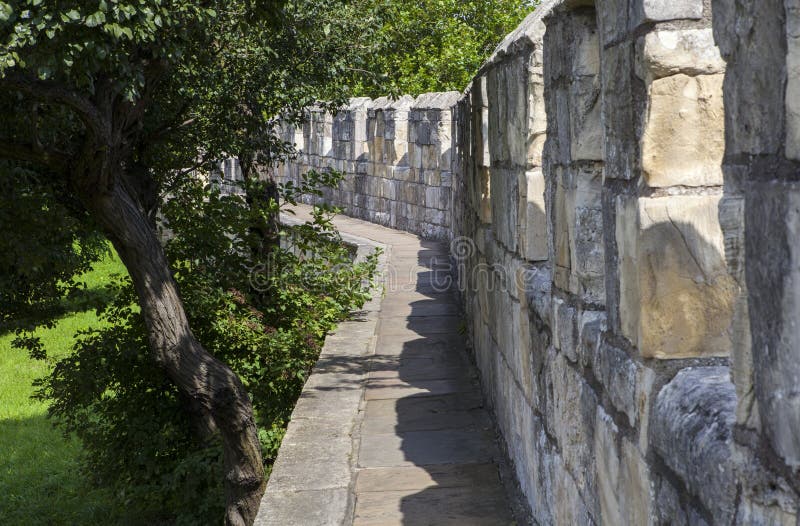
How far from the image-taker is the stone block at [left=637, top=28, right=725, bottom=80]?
179 cm

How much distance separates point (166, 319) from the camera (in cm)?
650

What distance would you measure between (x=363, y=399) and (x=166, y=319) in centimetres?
159

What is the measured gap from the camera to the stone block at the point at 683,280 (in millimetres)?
1827

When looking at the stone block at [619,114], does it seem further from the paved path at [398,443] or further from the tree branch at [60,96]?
the tree branch at [60,96]

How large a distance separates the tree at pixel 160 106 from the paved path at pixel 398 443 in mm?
981

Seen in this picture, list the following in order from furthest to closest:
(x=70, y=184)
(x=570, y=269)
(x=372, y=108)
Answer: (x=372, y=108) < (x=70, y=184) < (x=570, y=269)

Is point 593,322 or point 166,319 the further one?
point 166,319

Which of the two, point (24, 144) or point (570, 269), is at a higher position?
point (24, 144)

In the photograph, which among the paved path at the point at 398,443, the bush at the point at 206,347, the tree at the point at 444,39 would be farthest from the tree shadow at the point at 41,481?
the tree at the point at 444,39

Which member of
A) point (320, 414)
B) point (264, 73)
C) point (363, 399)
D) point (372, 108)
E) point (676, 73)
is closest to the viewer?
point (676, 73)

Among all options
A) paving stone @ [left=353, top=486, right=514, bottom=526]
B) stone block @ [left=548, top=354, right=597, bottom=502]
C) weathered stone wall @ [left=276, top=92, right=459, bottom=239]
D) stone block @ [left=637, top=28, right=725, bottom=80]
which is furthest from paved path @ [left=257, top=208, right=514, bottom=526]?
weathered stone wall @ [left=276, top=92, right=459, bottom=239]

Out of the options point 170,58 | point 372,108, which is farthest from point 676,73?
point 372,108

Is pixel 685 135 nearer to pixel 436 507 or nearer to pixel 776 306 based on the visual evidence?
pixel 776 306

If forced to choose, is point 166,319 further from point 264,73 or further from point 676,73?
point 676,73
